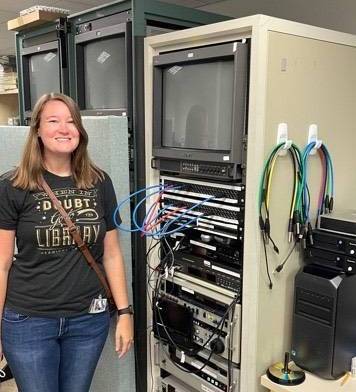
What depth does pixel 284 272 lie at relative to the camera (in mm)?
1625

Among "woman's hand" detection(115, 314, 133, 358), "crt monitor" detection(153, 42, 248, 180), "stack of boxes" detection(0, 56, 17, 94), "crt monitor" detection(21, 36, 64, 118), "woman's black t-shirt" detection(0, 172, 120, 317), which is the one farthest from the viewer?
"stack of boxes" detection(0, 56, 17, 94)

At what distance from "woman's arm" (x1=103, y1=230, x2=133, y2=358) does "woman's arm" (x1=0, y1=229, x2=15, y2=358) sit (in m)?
0.32

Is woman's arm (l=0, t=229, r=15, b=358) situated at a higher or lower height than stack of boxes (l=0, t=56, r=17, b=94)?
lower

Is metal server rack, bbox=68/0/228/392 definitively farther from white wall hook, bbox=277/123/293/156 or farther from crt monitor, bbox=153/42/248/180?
white wall hook, bbox=277/123/293/156

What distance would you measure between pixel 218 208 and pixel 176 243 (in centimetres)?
30

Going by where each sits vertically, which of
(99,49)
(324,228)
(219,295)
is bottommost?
(219,295)

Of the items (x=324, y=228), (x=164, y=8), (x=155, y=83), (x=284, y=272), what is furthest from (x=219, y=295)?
(x=164, y=8)

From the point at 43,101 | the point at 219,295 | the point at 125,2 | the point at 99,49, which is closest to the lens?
the point at 43,101

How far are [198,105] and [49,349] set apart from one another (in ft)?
3.19

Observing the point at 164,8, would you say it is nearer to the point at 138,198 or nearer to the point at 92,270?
the point at 138,198

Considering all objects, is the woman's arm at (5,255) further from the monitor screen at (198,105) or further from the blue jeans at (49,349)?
the monitor screen at (198,105)

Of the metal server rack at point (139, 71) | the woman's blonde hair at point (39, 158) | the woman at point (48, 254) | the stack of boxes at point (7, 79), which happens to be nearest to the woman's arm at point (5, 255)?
the woman at point (48, 254)

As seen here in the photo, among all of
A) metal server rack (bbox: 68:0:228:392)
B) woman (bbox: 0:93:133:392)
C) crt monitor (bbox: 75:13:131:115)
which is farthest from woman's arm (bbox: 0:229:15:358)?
crt monitor (bbox: 75:13:131:115)

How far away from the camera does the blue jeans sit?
137 centimetres
